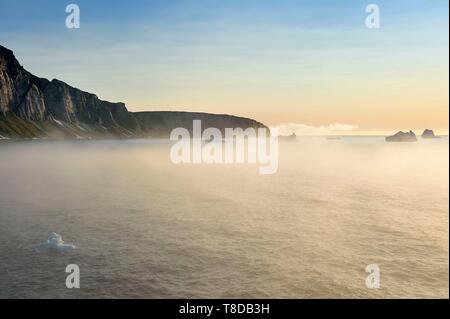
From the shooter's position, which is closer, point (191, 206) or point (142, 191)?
point (191, 206)

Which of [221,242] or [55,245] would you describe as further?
[221,242]

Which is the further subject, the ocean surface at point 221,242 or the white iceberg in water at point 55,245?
the white iceberg in water at point 55,245

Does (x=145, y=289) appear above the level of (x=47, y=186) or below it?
below

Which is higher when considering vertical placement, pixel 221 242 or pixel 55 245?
pixel 55 245

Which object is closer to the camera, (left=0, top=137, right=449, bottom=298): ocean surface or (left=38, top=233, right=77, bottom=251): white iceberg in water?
(left=0, top=137, right=449, bottom=298): ocean surface

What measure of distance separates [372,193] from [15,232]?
150 ft

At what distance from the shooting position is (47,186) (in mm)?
58812

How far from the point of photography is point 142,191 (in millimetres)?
55781

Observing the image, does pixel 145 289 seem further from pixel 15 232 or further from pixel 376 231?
pixel 376 231

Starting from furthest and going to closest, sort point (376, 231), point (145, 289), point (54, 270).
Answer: point (376, 231) → point (54, 270) → point (145, 289)

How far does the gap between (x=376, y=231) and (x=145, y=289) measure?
21.5 m
